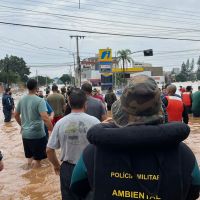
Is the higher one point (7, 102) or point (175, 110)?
point (175, 110)

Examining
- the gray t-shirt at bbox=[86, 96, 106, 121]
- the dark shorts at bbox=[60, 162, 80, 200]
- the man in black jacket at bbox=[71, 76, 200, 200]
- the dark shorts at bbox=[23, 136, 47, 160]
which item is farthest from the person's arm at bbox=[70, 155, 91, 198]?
the dark shorts at bbox=[23, 136, 47, 160]

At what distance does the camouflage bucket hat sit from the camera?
6.46ft

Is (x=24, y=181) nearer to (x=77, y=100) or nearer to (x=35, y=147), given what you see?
(x=35, y=147)

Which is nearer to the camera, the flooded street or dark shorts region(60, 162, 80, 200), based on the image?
dark shorts region(60, 162, 80, 200)

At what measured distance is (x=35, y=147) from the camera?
7668mm

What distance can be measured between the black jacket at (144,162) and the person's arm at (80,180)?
0.11 m

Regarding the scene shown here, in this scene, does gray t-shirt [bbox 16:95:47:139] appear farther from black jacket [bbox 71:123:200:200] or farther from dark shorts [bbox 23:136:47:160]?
black jacket [bbox 71:123:200:200]

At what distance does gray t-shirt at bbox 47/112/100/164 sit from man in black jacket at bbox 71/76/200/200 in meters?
2.07

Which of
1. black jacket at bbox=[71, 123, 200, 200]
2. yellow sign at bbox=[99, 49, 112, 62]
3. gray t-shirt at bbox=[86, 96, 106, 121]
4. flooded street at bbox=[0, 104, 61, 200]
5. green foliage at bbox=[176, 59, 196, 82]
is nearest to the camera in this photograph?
black jacket at bbox=[71, 123, 200, 200]

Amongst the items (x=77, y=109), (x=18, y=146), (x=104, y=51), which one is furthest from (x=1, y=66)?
(x=77, y=109)

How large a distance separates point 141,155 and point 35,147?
19.4ft

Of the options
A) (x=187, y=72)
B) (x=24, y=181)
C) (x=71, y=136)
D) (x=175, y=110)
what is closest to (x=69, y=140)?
(x=71, y=136)

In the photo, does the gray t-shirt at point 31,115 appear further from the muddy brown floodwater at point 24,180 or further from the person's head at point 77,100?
the person's head at point 77,100

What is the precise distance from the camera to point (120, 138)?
1.89 m
